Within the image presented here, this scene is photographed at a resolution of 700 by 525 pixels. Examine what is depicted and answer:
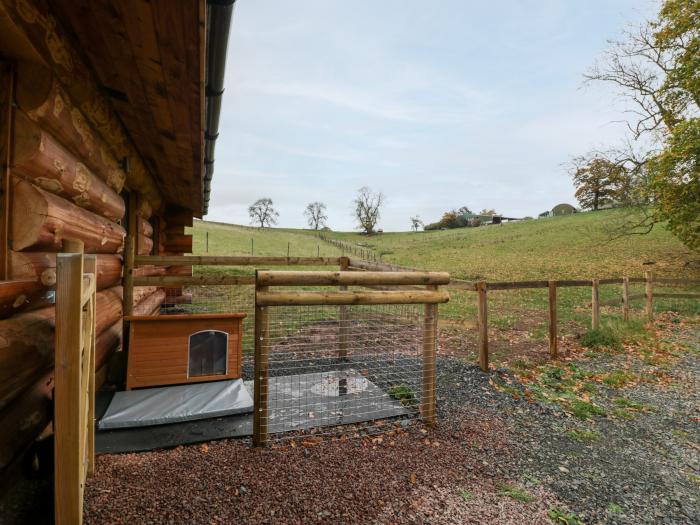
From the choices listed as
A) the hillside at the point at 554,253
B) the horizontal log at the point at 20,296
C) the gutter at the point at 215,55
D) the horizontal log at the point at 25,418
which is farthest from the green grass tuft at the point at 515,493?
the hillside at the point at 554,253

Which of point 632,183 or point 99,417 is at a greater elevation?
point 632,183

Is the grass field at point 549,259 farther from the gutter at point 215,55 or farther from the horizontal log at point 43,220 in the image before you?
the horizontal log at point 43,220

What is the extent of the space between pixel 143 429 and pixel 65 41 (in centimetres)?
319

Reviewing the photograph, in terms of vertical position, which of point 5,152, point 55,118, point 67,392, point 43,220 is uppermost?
point 55,118

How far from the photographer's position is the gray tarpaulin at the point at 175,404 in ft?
11.3

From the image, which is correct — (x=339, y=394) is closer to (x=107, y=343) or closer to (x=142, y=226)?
(x=107, y=343)

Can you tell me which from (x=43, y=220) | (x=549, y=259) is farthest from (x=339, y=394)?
(x=549, y=259)

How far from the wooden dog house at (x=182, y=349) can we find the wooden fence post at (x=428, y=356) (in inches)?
94.1

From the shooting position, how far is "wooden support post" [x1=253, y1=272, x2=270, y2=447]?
3107 millimetres

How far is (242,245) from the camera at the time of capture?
3080 centimetres

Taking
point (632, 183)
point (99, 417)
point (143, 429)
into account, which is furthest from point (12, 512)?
point (632, 183)

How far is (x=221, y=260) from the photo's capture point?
6035 mm

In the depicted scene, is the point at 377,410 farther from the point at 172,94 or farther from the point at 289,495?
the point at 172,94

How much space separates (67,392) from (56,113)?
2.12 m
